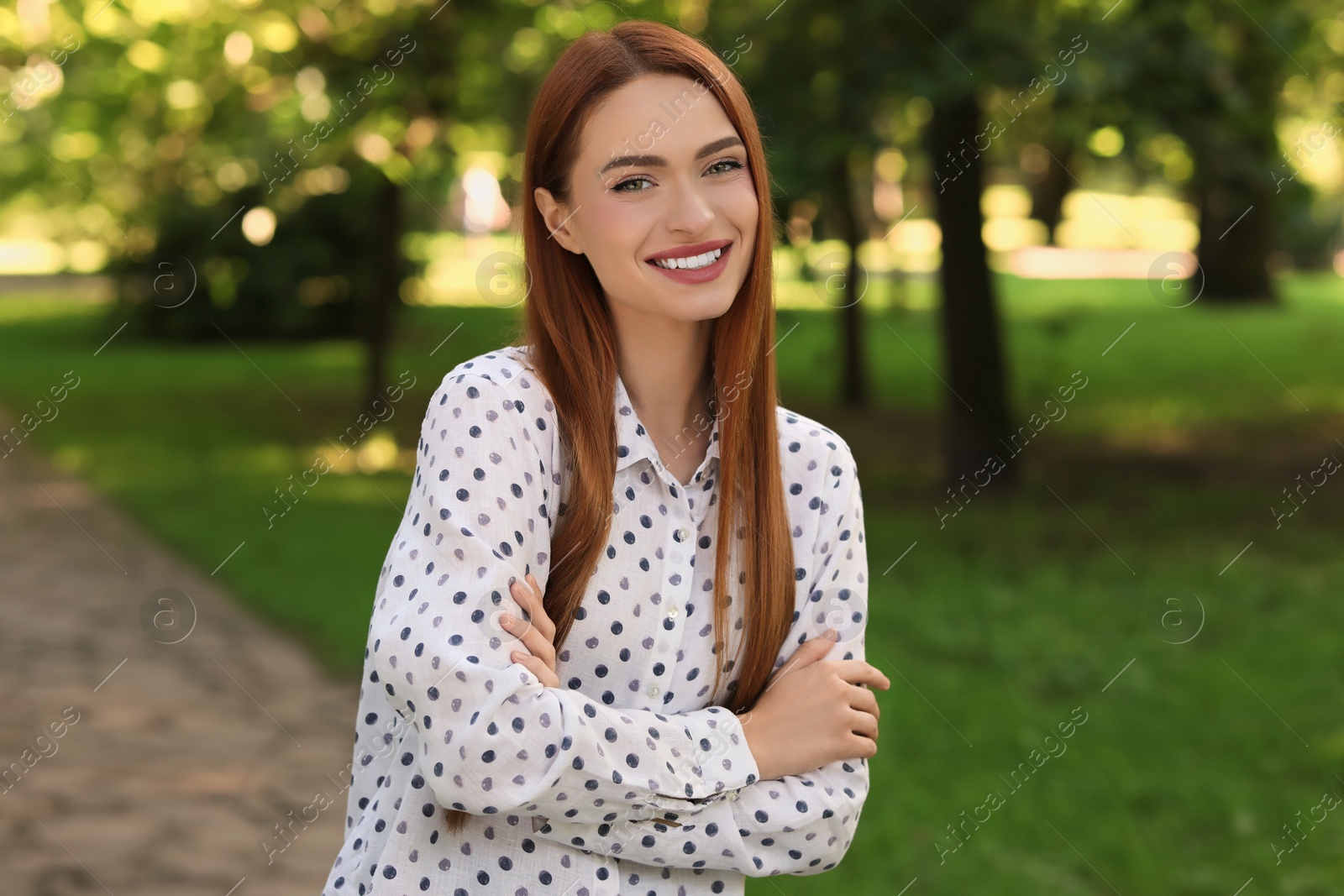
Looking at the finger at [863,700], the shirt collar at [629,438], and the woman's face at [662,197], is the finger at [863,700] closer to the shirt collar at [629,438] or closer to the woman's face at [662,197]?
the shirt collar at [629,438]

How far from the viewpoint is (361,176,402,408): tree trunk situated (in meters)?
12.0

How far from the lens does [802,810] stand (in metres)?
1.88

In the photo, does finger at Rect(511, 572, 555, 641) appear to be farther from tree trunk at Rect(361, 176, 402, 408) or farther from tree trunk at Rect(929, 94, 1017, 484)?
tree trunk at Rect(361, 176, 402, 408)

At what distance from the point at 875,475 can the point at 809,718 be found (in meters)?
8.71

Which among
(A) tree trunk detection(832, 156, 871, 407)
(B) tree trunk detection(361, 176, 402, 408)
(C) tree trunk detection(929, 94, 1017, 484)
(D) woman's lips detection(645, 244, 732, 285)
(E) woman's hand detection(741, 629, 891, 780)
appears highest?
(D) woman's lips detection(645, 244, 732, 285)

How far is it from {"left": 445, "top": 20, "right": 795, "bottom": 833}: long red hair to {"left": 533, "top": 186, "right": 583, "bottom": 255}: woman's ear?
0.01 m

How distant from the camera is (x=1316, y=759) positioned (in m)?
5.24

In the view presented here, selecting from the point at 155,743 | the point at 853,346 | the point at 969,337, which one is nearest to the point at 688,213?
the point at 155,743

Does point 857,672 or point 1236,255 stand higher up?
point 857,672

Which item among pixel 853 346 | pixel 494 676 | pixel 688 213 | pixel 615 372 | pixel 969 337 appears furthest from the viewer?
pixel 853 346

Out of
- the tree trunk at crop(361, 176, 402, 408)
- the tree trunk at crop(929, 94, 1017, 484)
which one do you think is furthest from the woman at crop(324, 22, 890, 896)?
the tree trunk at crop(361, 176, 402, 408)

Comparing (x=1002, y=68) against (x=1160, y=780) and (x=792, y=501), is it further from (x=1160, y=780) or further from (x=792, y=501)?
(x=792, y=501)

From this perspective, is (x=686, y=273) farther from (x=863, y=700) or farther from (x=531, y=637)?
(x=863, y=700)

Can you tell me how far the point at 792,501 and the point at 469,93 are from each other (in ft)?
32.8
